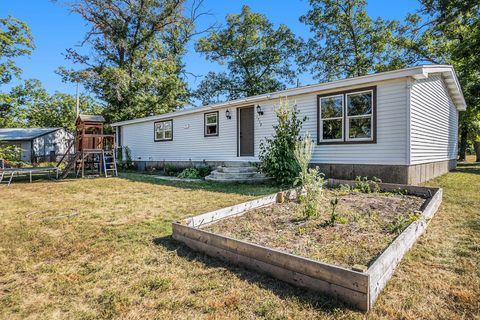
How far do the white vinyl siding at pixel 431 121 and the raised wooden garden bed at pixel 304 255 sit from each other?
12.0 feet

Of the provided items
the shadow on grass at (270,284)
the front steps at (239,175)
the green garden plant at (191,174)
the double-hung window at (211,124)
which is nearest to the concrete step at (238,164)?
the front steps at (239,175)

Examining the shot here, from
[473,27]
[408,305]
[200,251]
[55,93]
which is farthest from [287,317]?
[55,93]

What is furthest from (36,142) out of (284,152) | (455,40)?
(455,40)

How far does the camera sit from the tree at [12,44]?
10320 millimetres

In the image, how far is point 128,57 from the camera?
2125 centimetres

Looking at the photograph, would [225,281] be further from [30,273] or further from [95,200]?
[95,200]

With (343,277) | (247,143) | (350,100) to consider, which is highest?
(350,100)

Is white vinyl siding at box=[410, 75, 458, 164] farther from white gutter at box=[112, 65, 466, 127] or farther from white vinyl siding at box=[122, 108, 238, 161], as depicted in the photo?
white vinyl siding at box=[122, 108, 238, 161]

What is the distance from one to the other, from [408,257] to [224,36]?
81.3 feet

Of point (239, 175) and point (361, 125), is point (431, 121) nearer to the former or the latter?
point (361, 125)

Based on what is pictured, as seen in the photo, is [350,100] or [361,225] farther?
[350,100]

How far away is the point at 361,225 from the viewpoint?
11.7 ft

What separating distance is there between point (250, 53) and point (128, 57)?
9.85 m

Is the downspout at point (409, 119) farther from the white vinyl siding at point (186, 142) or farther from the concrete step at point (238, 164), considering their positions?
the white vinyl siding at point (186, 142)
